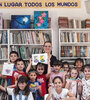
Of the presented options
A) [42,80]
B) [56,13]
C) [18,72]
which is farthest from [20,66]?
[56,13]

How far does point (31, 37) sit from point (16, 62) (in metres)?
1.28

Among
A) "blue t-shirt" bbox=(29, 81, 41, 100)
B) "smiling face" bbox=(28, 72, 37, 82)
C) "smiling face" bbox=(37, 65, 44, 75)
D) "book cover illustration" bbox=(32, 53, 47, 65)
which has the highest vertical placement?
"book cover illustration" bbox=(32, 53, 47, 65)

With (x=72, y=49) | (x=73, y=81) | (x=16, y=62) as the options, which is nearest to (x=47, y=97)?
(x=73, y=81)

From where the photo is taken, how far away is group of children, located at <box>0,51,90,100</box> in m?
3.03

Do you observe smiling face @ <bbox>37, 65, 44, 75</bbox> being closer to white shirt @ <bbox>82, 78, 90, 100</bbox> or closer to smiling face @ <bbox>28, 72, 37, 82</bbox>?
smiling face @ <bbox>28, 72, 37, 82</bbox>

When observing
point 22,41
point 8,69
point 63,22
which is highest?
point 63,22

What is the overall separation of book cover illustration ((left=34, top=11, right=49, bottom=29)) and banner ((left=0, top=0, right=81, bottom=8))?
38 centimetres

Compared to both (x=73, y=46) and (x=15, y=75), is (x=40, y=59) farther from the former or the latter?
(x=73, y=46)

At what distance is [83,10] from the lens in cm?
507

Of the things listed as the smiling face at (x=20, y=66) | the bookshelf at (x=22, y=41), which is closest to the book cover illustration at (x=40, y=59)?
the smiling face at (x=20, y=66)

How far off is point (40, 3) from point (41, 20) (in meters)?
0.58

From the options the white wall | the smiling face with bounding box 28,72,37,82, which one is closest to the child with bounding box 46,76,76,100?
the smiling face with bounding box 28,72,37,82

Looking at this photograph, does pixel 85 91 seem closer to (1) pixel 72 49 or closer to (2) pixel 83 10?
(1) pixel 72 49

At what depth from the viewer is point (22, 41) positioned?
185 inches
